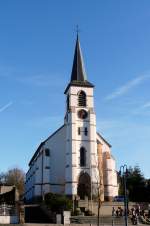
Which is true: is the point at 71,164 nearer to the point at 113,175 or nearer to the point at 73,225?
the point at 113,175

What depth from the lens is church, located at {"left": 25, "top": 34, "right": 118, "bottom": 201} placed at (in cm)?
6147

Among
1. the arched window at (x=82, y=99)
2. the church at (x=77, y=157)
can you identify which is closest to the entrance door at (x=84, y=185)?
the church at (x=77, y=157)

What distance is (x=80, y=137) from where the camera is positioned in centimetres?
6372

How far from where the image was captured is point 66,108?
67250mm

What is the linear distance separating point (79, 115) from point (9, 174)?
1831 inches

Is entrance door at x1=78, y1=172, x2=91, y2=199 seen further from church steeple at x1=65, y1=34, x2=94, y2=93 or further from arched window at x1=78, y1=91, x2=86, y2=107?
church steeple at x1=65, y1=34, x2=94, y2=93

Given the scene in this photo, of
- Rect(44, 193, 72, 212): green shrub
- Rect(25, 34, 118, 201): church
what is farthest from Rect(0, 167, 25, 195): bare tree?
Rect(44, 193, 72, 212): green shrub

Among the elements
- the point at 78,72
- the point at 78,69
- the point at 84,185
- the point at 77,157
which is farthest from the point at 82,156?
the point at 78,69

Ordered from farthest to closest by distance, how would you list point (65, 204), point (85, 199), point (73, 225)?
point (85, 199)
point (65, 204)
point (73, 225)

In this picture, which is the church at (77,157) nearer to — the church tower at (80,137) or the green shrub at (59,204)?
the church tower at (80,137)

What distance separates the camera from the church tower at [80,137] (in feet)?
201

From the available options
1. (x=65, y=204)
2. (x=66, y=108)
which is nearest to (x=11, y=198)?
(x=65, y=204)

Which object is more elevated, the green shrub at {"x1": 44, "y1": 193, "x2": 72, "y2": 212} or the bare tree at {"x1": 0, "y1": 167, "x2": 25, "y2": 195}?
the bare tree at {"x1": 0, "y1": 167, "x2": 25, "y2": 195}

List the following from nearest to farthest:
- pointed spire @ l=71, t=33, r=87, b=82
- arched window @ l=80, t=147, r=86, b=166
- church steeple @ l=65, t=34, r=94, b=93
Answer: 1. arched window @ l=80, t=147, r=86, b=166
2. church steeple @ l=65, t=34, r=94, b=93
3. pointed spire @ l=71, t=33, r=87, b=82
